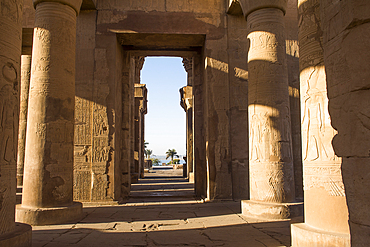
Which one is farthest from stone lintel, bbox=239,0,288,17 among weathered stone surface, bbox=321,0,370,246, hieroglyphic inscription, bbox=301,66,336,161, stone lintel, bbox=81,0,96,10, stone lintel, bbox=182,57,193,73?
stone lintel, bbox=182,57,193,73

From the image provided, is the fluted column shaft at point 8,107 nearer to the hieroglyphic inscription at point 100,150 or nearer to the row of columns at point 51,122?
the row of columns at point 51,122

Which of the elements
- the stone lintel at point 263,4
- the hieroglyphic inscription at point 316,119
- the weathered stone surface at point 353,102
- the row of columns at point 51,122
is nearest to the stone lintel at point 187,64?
the stone lintel at point 263,4

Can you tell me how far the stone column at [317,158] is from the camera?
318 centimetres

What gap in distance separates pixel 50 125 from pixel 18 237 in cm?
247

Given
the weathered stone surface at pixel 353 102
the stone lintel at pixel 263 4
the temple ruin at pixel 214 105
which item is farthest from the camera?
the stone lintel at pixel 263 4

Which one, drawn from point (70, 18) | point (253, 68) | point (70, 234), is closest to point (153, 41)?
point (70, 18)

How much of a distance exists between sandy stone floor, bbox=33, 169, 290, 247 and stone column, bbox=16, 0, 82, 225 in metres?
0.47

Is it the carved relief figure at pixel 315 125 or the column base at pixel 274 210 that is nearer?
the carved relief figure at pixel 315 125

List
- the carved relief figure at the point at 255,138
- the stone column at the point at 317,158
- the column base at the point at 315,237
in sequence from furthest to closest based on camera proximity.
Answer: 1. the carved relief figure at the point at 255,138
2. the stone column at the point at 317,158
3. the column base at the point at 315,237

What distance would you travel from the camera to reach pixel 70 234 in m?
4.57

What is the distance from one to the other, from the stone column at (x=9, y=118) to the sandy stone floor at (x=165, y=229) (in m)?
0.63

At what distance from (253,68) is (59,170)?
4.12m

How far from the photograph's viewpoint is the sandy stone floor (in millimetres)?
4145

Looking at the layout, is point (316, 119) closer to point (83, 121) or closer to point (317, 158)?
point (317, 158)
